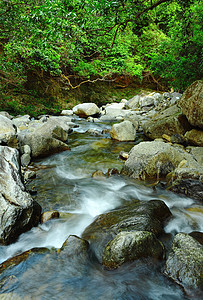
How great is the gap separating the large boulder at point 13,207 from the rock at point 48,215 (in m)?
0.08

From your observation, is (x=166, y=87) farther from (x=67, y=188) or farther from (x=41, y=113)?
(x=67, y=188)

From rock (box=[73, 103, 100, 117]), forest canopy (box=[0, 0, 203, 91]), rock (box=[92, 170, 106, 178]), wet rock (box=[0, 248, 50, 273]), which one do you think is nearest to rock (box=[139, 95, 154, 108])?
forest canopy (box=[0, 0, 203, 91])

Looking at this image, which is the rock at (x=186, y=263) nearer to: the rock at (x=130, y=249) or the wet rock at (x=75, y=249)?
the rock at (x=130, y=249)

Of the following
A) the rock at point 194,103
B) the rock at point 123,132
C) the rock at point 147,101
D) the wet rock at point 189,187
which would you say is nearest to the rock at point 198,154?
the rock at point 194,103

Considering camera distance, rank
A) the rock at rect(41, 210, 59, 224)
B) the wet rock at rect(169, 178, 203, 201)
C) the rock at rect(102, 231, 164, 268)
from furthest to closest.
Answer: the wet rock at rect(169, 178, 203, 201) → the rock at rect(41, 210, 59, 224) → the rock at rect(102, 231, 164, 268)

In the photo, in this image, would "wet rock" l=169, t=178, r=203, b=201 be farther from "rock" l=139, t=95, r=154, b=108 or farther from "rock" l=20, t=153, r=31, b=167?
"rock" l=139, t=95, r=154, b=108

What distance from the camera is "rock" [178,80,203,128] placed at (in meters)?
5.86

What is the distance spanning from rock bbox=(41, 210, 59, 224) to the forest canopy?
3327mm

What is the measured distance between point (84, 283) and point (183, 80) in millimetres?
8029

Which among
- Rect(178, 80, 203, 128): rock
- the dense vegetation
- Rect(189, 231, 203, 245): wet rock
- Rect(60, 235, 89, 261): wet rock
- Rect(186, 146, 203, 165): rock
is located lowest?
Result: Rect(189, 231, 203, 245): wet rock

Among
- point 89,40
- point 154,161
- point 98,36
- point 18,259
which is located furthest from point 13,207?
point 89,40

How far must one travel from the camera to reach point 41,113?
13227 mm

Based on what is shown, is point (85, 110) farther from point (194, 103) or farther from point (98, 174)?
point (98, 174)

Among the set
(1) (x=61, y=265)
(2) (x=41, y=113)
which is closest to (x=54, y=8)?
(1) (x=61, y=265)
